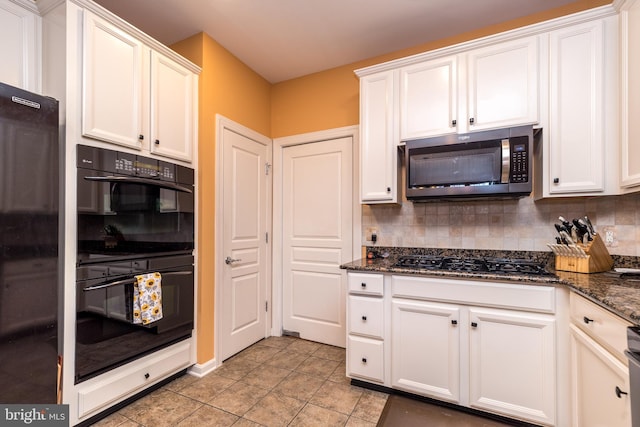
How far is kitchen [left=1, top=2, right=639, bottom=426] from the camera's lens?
2.04 metres

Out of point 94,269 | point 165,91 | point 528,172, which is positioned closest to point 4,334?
point 94,269

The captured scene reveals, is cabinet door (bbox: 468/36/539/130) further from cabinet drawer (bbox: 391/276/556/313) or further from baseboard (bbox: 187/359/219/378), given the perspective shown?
baseboard (bbox: 187/359/219/378)

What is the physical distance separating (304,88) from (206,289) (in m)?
2.24

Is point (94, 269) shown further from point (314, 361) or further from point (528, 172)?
point (528, 172)

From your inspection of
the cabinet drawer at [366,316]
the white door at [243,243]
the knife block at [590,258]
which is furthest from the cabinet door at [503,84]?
the white door at [243,243]

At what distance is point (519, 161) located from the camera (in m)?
1.89

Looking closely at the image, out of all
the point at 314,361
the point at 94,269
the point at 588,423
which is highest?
the point at 94,269

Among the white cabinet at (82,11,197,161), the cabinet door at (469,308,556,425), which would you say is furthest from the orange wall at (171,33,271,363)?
the cabinet door at (469,308,556,425)

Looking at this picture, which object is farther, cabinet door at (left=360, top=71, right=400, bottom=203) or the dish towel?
cabinet door at (left=360, top=71, right=400, bottom=203)

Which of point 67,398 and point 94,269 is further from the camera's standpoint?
point 94,269

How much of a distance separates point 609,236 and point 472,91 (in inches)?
52.6

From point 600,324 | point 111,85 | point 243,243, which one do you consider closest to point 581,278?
point 600,324

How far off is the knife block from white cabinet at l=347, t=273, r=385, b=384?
1189 millimetres

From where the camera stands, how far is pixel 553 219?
2.10 meters
